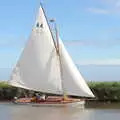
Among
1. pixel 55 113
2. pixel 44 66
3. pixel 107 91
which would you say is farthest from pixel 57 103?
pixel 107 91

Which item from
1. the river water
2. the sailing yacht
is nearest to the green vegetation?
the sailing yacht

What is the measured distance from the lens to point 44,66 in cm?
4212

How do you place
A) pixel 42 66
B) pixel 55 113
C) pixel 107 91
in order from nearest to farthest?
pixel 55 113 → pixel 42 66 → pixel 107 91

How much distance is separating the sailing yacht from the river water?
257 cm

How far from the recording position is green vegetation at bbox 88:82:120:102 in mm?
43312

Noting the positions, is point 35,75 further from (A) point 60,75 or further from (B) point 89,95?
(B) point 89,95

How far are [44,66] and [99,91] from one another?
17.8ft

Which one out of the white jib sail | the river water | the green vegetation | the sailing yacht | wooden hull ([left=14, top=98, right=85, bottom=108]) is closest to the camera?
the river water

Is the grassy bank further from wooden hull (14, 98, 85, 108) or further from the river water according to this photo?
wooden hull (14, 98, 85, 108)

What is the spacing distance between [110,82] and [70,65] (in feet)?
18.0

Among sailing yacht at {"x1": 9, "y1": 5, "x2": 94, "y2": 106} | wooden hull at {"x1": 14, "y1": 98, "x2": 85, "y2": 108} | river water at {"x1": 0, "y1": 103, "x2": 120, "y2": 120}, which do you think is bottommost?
river water at {"x1": 0, "y1": 103, "x2": 120, "y2": 120}

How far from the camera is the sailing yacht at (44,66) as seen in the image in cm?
4128

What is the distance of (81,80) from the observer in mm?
40656

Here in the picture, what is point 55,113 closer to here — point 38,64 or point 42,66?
point 42,66
